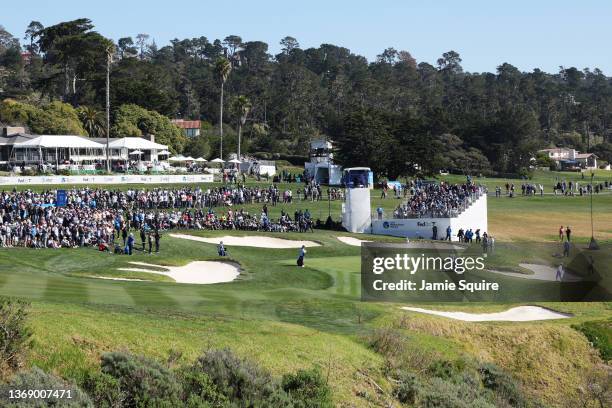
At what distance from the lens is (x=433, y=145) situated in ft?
330

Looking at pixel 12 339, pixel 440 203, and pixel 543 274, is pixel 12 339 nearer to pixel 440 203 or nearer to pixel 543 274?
pixel 543 274

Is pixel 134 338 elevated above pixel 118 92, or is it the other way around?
pixel 118 92

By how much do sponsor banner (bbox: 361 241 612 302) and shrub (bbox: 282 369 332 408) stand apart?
9652 millimetres

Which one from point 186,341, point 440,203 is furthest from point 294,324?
point 440,203

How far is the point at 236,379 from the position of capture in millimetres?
18422

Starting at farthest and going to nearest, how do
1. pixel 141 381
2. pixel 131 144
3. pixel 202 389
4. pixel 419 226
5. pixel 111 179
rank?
pixel 131 144
pixel 111 179
pixel 419 226
pixel 202 389
pixel 141 381

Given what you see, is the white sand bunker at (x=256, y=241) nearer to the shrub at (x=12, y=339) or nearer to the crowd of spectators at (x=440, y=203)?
the crowd of spectators at (x=440, y=203)

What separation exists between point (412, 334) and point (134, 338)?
990 centimetres

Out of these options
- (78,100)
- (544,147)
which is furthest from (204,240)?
(544,147)

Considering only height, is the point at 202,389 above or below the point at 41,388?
below

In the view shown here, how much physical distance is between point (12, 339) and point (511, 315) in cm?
2049

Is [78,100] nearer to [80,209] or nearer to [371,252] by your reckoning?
[80,209]

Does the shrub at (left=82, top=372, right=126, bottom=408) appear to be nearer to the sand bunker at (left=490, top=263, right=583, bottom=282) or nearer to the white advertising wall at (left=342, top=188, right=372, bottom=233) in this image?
the sand bunker at (left=490, top=263, right=583, bottom=282)

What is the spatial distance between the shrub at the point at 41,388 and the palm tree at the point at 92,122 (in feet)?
358
